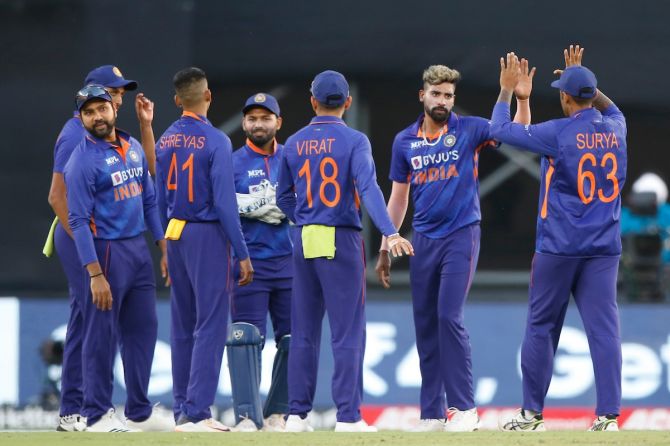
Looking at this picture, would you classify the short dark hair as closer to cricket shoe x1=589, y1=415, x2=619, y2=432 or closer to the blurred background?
cricket shoe x1=589, y1=415, x2=619, y2=432

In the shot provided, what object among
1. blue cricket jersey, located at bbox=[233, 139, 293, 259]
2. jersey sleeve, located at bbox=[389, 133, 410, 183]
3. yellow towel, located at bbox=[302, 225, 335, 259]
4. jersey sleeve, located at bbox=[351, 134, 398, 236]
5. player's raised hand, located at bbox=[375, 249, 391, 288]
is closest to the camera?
jersey sleeve, located at bbox=[351, 134, 398, 236]

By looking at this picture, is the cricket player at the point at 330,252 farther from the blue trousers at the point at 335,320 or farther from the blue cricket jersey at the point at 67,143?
the blue cricket jersey at the point at 67,143

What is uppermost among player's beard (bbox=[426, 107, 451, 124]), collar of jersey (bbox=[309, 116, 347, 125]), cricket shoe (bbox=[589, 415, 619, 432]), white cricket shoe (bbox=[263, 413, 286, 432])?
player's beard (bbox=[426, 107, 451, 124])

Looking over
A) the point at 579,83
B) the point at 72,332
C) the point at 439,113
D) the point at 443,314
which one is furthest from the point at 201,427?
the point at 579,83

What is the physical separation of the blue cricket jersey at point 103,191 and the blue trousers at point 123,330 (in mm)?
87

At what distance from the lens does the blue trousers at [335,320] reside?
7.76 metres

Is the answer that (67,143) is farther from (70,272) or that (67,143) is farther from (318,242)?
(318,242)

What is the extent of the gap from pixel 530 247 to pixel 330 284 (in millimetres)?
4890

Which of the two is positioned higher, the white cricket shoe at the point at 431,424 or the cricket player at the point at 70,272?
the cricket player at the point at 70,272

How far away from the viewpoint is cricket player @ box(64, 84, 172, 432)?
25.2 ft

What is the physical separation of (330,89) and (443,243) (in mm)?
901

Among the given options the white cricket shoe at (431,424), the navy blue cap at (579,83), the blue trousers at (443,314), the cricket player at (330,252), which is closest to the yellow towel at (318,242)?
the cricket player at (330,252)

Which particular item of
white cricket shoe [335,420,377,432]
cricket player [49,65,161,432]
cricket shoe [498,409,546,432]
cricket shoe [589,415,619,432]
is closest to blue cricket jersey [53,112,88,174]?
cricket player [49,65,161,432]

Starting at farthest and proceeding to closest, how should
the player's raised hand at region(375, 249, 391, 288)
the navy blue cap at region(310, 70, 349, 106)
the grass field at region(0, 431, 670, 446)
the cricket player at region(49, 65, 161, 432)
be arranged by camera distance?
the player's raised hand at region(375, 249, 391, 288) → the cricket player at region(49, 65, 161, 432) → the navy blue cap at region(310, 70, 349, 106) → the grass field at region(0, 431, 670, 446)
